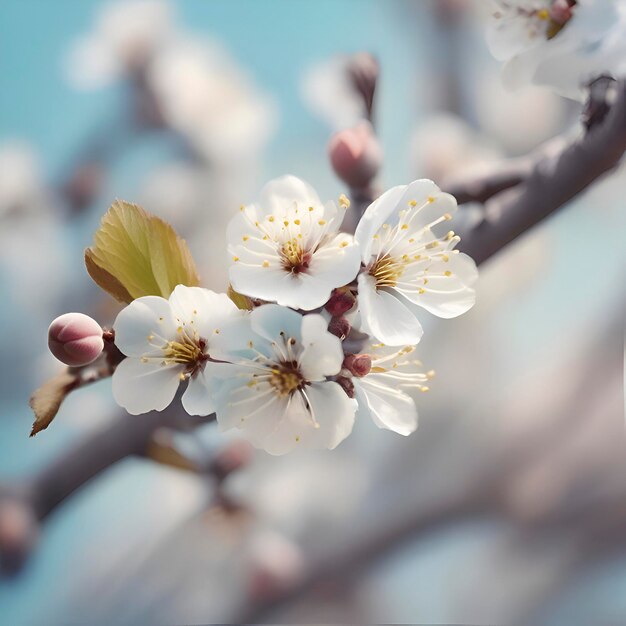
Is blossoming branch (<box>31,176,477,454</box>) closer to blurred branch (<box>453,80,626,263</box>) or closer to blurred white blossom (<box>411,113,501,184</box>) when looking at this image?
blurred branch (<box>453,80,626,263</box>)

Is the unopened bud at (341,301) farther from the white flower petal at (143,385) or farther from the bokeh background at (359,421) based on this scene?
the bokeh background at (359,421)

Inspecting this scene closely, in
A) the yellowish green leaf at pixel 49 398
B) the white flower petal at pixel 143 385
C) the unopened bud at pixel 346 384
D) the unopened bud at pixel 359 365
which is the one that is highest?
the unopened bud at pixel 359 365

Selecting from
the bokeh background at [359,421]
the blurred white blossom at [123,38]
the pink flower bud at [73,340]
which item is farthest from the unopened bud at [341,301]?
the blurred white blossom at [123,38]

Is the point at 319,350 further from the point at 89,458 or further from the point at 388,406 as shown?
the point at 89,458

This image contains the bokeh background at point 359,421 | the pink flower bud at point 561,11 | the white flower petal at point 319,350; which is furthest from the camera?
the bokeh background at point 359,421

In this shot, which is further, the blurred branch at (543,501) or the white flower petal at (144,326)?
the blurred branch at (543,501)

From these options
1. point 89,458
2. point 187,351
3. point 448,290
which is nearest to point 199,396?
point 187,351

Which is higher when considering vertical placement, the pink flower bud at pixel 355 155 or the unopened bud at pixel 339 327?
the pink flower bud at pixel 355 155
